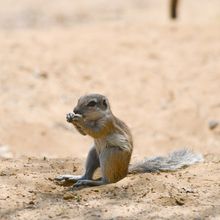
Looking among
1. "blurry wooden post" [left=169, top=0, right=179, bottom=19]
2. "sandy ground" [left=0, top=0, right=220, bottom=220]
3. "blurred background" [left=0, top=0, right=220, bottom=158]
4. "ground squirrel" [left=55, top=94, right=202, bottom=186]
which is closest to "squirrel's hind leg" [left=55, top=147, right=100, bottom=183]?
"ground squirrel" [left=55, top=94, right=202, bottom=186]

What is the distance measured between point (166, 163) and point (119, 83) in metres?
4.35

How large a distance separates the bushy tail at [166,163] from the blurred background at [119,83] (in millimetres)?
1853

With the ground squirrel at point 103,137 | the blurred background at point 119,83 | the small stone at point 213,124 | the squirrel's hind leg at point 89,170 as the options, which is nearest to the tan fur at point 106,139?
the ground squirrel at point 103,137

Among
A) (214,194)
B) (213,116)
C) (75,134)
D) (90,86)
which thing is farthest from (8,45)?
(214,194)

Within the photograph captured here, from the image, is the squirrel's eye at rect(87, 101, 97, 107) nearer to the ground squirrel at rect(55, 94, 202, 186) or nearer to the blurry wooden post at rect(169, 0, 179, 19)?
the ground squirrel at rect(55, 94, 202, 186)

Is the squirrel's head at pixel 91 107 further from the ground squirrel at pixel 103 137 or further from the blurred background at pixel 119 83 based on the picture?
the blurred background at pixel 119 83

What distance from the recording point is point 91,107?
4.95 meters

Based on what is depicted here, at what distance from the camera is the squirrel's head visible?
16.2 feet

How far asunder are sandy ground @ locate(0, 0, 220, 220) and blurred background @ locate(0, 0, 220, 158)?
0.01 m

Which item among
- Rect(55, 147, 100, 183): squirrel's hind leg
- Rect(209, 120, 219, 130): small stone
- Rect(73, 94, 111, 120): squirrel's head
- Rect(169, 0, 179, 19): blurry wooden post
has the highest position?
Rect(169, 0, 179, 19): blurry wooden post

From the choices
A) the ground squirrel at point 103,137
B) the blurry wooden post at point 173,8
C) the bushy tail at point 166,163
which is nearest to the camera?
the ground squirrel at point 103,137

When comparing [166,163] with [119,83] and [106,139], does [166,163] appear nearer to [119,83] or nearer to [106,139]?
[106,139]

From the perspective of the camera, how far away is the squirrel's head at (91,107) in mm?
4945

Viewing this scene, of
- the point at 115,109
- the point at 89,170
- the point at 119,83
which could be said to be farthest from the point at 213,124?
the point at 89,170
